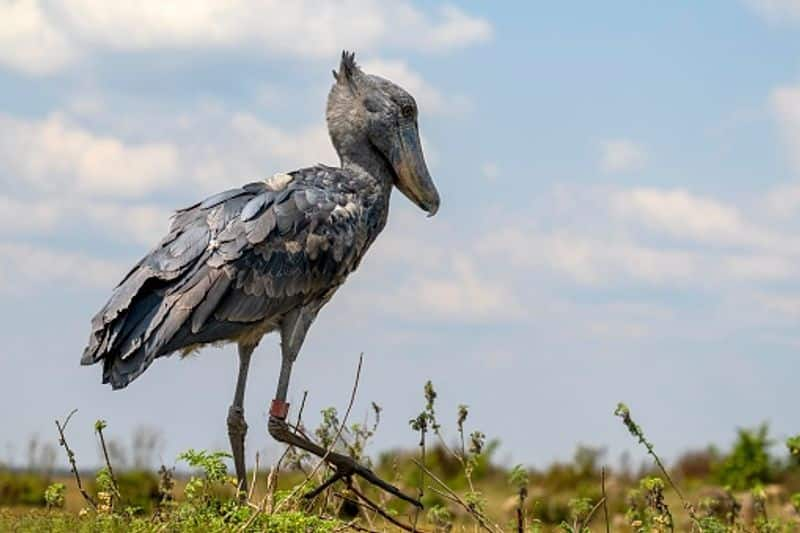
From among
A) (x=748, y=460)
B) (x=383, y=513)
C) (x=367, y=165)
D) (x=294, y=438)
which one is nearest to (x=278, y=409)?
(x=294, y=438)

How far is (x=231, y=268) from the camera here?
863 centimetres

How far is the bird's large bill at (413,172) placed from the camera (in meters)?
9.62

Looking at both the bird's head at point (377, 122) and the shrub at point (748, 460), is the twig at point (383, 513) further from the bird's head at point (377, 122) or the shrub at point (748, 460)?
the shrub at point (748, 460)

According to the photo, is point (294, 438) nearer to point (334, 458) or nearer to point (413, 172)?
point (334, 458)

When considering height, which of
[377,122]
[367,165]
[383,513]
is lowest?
[383,513]

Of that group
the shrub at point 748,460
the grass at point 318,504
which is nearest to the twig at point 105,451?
→ the grass at point 318,504

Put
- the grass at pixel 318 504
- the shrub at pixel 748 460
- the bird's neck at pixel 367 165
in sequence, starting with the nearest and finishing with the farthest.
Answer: the grass at pixel 318 504 < the bird's neck at pixel 367 165 < the shrub at pixel 748 460

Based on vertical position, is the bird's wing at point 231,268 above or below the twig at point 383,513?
above

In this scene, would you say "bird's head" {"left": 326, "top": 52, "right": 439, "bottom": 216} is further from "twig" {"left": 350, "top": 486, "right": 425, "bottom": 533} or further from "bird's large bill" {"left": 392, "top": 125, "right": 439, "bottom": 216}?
"twig" {"left": 350, "top": 486, "right": 425, "bottom": 533}

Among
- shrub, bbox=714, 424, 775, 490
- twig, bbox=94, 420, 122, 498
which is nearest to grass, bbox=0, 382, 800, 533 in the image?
twig, bbox=94, 420, 122, 498

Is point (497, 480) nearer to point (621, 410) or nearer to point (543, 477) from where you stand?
point (543, 477)

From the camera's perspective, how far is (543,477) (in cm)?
2311

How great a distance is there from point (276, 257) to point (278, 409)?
0.91 m

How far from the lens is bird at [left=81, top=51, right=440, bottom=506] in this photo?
840cm
